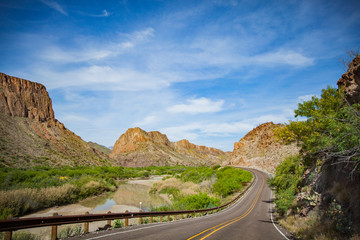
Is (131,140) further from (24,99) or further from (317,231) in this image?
(317,231)

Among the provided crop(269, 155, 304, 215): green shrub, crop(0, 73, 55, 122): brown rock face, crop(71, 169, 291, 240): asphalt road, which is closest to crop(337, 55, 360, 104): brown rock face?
crop(269, 155, 304, 215): green shrub

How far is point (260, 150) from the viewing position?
89.7m

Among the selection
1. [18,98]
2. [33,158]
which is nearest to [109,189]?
[33,158]

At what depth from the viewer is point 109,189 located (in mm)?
41062

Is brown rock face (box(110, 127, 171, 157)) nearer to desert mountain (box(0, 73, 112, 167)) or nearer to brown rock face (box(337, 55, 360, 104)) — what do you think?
desert mountain (box(0, 73, 112, 167))

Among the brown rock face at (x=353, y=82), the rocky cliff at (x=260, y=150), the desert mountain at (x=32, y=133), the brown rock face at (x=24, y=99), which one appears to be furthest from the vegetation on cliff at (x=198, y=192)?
the brown rock face at (x=24, y=99)

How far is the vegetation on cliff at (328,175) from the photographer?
342 inches

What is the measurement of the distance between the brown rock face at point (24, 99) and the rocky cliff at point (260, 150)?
88.2 metres

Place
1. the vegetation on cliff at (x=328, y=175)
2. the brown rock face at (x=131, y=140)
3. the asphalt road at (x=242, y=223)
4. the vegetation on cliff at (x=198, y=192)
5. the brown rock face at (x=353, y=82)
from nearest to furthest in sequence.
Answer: the vegetation on cliff at (x=328, y=175) → the asphalt road at (x=242, y=223) → the brown rock face at (x=353, y=82) → the vegetation on cliff at (x=198, y=192) → the brown rock face at (x=131, y=140)

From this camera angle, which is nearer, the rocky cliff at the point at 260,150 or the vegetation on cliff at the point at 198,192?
the vegetation on cliff at the point at 198,192

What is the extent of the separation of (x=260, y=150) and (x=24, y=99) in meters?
103

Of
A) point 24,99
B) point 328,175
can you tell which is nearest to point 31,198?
point 328,175

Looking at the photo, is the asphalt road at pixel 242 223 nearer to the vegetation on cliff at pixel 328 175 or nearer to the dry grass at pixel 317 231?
the dry grass at pixel 317 231

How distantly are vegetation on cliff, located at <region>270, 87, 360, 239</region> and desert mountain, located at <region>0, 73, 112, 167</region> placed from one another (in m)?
56.6
